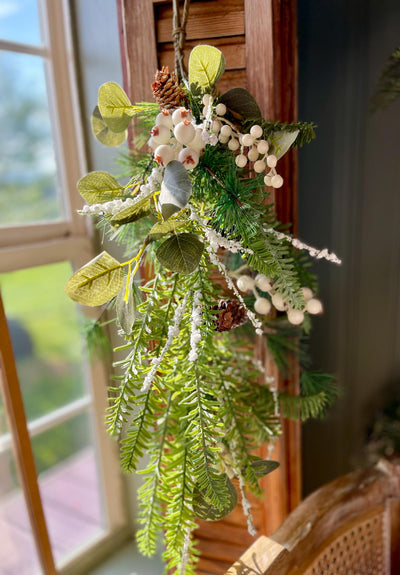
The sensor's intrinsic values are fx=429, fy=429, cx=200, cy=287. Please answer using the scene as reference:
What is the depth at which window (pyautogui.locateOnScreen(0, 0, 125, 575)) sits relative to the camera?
971mm

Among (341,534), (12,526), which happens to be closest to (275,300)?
(341,534)

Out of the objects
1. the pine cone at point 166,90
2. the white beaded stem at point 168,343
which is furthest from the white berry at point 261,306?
the pine cone at point 166,90

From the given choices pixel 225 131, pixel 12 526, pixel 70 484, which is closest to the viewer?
pixel 225 131

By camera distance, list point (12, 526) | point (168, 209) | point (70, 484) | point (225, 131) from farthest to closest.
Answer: point (70, 484) → point (12, 526) → point (225, 131) → point (168, 209)

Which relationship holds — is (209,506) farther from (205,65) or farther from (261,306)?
(205,65)

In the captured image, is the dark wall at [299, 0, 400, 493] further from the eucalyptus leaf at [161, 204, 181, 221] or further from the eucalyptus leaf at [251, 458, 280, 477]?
the eucalyptus leaf at [161, 204, 181, 221]

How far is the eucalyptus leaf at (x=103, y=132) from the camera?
754 millimetres

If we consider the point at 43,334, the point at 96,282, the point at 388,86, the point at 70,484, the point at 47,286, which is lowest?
the point at 70,484

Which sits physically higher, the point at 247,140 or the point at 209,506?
the point at 247,140

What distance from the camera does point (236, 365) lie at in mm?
874

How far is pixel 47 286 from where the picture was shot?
1.04 meters

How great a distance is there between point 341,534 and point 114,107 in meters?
0.91

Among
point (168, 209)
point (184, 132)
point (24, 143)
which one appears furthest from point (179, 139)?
point (24, 143)

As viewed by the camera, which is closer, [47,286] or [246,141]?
[246,141]
